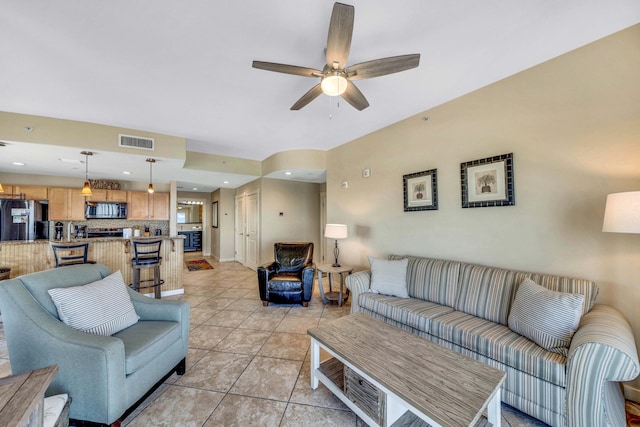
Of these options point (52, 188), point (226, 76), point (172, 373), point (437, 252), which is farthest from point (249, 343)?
point (52, 188)

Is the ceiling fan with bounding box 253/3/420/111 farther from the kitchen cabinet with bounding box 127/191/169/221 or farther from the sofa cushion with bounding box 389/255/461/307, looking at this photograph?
the kitchen cabinet with bounding box 127/191/169/221

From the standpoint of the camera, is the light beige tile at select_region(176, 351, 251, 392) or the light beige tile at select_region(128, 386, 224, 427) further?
the light beige tile at select_region(176, 351, 251, 392)

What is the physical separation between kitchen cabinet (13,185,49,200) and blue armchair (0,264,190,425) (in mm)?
5059

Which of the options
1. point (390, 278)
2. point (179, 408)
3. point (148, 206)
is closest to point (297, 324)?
point (390, 278)

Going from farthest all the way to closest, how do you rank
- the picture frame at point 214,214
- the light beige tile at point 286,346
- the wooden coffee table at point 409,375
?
the picture frame at point 214,214 < the light beige tile at point 286,346 < the wooden coffee table at point 409,375

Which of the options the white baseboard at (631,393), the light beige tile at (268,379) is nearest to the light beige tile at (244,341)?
the light beige tile at (268,379)

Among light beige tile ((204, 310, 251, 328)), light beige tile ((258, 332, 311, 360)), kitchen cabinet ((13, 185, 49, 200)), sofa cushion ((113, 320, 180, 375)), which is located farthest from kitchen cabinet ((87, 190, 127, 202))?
light beige tile ((258, 332, 311, 360))

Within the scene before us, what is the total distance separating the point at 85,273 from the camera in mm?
1962

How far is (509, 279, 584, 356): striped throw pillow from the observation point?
5.24 ft

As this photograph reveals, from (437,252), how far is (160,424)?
2.90 metres

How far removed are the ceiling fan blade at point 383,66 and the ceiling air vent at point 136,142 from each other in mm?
3274

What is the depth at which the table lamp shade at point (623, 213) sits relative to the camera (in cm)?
143

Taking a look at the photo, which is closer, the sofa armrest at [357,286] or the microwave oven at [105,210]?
the sofa armrest at [357,286]

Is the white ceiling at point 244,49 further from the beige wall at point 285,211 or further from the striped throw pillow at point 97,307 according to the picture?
the beige wall at point 285,211
